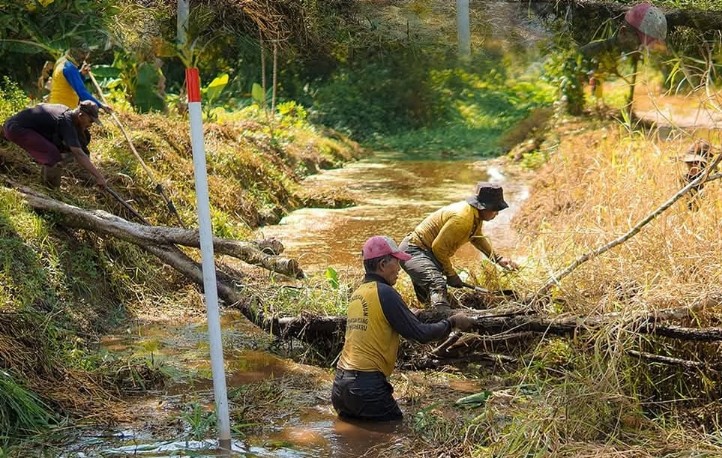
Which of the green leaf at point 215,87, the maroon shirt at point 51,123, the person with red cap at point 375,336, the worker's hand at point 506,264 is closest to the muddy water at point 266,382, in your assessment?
the person with red cap at point 375,336

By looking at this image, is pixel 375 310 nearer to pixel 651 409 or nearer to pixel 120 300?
pixel 651 409

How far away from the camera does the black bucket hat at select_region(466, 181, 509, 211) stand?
681cm

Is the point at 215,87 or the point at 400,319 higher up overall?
the point at 400,319

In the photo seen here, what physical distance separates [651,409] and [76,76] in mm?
5731

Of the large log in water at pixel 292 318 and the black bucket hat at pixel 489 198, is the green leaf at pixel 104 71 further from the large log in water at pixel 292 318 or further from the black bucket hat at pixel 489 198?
the black bucket hat at pixel 489 198

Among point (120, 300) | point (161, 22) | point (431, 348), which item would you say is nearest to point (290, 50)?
point (161, 22)

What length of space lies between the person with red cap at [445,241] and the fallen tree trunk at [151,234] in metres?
0.85

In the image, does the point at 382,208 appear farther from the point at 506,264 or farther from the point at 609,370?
the point at 609,370

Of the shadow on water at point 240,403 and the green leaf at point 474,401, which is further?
the green leaf at point 474,401

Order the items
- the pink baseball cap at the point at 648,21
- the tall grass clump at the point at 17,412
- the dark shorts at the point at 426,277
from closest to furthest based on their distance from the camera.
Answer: the tall grass clump at the point at 17,412
the dark shorts at the point at 426,277
the pink baseball cap at the point at 648,21

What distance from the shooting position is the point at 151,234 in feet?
24.8

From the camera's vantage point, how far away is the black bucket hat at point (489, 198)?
6.81 m

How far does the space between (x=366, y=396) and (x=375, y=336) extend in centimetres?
34

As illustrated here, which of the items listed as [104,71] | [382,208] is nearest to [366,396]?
[382,208]
